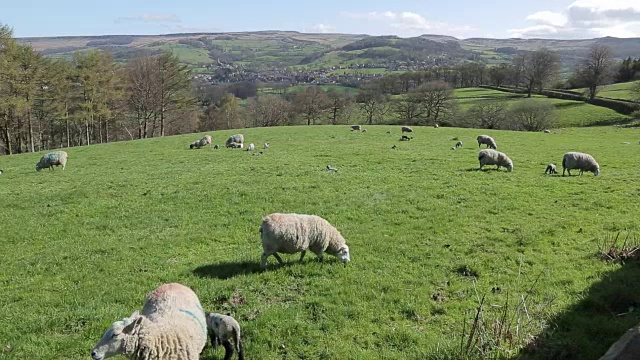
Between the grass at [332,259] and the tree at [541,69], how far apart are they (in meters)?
76.8

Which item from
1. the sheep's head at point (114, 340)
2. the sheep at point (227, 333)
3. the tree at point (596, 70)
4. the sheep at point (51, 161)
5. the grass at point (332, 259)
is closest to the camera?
the sheep's head at point (114, 340)

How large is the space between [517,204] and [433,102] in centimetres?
6314

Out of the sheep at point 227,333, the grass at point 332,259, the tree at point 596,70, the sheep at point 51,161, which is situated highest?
the tree at point 596,70

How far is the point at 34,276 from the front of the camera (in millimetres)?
11859

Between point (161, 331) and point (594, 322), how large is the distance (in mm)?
7747

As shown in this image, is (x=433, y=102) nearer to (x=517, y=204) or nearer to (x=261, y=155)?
(x=261, y=155)

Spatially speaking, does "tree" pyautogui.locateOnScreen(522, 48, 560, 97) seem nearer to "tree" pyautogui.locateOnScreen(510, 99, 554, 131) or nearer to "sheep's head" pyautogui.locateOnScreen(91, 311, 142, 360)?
"tree" pyautogui.locateOnScreen(510, 99, 554, 131)

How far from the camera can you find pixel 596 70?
295 feet

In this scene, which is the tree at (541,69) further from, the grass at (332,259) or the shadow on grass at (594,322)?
the shadow on grass at (594,322)

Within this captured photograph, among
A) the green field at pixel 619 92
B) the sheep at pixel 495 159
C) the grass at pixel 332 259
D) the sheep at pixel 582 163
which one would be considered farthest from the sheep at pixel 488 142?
the green field at pixel 619 92

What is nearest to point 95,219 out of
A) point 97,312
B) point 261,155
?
point 97,312

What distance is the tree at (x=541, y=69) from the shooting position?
3711 inches

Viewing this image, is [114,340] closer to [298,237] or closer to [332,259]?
[298,237]

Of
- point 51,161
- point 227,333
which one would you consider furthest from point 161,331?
point 51,161
